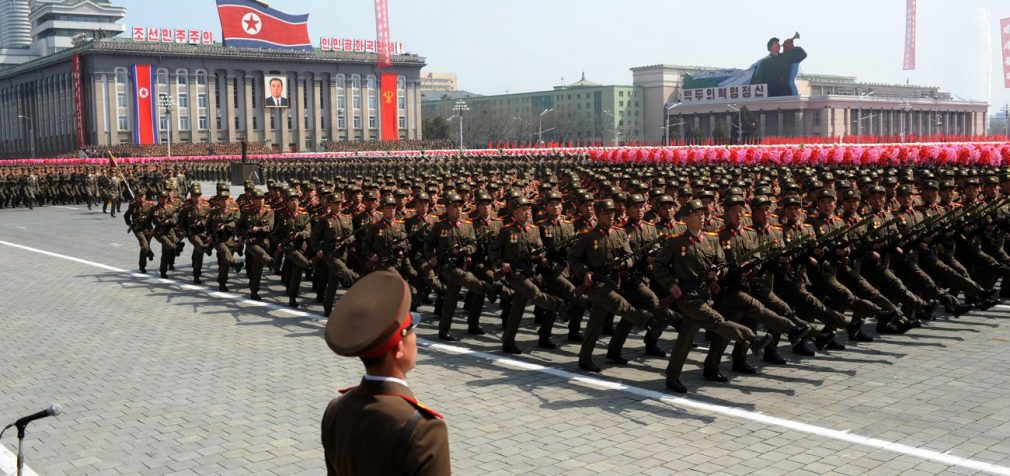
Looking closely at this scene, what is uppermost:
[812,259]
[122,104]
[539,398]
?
[122,104]

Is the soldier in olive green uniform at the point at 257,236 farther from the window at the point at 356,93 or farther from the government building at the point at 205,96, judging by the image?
the window at the point at 356,93

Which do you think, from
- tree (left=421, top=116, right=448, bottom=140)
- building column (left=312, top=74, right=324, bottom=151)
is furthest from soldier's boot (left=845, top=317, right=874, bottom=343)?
tree (left=421, top=116, right=448, bottom=140)

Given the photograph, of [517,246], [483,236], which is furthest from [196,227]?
[517,246]

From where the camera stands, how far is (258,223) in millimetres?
14719

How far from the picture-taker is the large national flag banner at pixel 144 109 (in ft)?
285

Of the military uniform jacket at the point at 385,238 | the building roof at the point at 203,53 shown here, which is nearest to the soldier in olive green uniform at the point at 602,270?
the military uniform jacket at the point at 385,238

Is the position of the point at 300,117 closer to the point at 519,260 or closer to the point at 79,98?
the point at 79,98

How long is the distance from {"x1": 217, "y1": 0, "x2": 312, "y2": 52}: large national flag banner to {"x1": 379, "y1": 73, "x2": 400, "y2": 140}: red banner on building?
14.2 metres

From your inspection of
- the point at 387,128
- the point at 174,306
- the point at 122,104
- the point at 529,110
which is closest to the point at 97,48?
the point at 122,104

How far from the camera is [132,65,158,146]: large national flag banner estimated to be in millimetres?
86875

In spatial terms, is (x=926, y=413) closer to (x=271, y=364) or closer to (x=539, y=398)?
(x=539, y=398)

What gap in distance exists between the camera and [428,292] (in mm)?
13617

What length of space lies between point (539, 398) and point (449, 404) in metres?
0.80

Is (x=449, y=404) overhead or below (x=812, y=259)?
below
